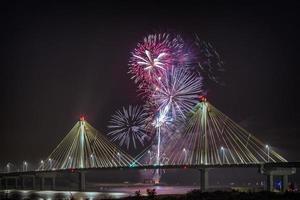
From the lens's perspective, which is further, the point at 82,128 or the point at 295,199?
the point at 82,128

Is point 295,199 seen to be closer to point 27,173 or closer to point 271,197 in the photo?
point 271,197

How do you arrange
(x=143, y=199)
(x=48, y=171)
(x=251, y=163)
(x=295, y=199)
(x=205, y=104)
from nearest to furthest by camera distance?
1. (x=295, y=199)
2. (x=143, y=199)
3. (x=205, y=104)
4. (x=251, y=163)
5. (x=48, y=171)

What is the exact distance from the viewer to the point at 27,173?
530 feet

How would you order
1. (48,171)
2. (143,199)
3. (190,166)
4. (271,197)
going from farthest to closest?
1. (48,171)
2. (190,166)
3. (143,199)
4. (271,197)

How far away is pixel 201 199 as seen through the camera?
33438mm

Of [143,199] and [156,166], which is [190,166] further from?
[143,199]

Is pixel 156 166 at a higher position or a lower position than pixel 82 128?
lower

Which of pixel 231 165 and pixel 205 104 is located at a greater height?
pixel 205 104

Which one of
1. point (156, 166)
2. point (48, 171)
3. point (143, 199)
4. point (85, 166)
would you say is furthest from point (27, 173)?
point (143, 199)

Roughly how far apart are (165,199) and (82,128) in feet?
356

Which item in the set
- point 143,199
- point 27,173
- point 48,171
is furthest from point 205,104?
point 27,173

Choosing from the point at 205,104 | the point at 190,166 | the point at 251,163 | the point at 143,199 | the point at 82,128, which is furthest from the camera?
the point at 82,128

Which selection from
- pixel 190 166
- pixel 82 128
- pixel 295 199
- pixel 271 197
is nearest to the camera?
pixel 295 199

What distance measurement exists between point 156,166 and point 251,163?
22142 millimetres
